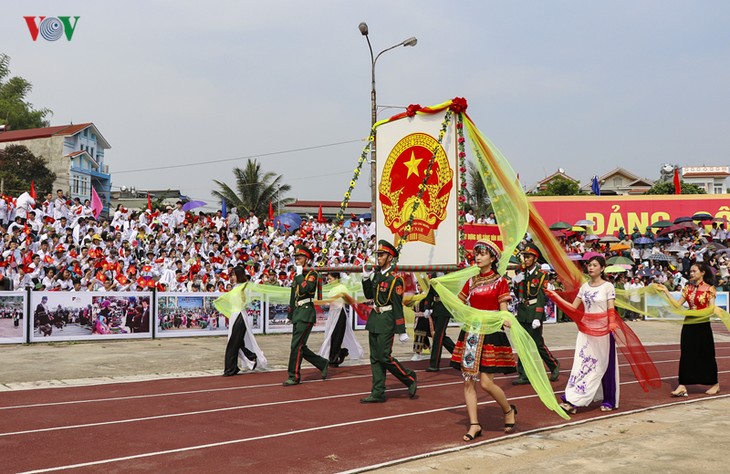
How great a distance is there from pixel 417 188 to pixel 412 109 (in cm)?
127

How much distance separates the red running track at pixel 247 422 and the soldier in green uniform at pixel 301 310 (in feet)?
1.10

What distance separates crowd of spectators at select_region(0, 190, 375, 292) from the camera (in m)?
16.1

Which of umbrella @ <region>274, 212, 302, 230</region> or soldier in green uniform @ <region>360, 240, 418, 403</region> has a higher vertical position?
umbrella @ <region>274, 212, 302, 230</region>

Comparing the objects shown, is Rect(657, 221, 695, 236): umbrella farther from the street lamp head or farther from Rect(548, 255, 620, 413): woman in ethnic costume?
Rect(548, 255, 620, 413): woman in ethnic costume

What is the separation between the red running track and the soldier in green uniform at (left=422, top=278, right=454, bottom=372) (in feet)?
2.43

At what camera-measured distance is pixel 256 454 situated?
6.10 m

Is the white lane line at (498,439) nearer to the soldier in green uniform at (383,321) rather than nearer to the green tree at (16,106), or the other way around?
the soldier in green uniform at (383,321)


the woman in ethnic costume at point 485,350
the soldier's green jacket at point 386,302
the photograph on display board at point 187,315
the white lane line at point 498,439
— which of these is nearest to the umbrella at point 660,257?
the photograph on display board at point 187,315

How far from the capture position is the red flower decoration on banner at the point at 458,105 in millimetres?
10844

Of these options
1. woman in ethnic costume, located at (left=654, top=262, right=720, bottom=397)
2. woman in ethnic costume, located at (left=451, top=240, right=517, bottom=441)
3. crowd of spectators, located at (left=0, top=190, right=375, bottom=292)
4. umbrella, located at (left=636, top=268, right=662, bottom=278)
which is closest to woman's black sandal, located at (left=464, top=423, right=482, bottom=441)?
woman in ethnic costume, located at (left=451, top=240, right=517, bottom=441)

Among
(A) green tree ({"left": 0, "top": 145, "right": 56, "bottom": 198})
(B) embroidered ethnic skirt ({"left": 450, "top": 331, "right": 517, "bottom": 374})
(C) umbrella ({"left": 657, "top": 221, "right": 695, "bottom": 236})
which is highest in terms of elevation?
(A) green tree ({"left": 0, "top": 145, "right": 56, "bottom": 198})

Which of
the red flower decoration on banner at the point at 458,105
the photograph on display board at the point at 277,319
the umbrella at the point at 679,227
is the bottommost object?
the photograph on display board at the point at 277,319

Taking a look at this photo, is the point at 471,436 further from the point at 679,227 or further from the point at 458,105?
the point at 679,227

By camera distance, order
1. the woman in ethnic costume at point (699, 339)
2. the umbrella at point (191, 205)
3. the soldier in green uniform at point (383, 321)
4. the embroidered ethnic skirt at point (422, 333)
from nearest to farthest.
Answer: the soldier in green uniform at point (383, 321) < the woman in ethnic costume at point (699, 339) < the embroidered ethnic skirt at point (422, 333) < the umbrella at point (191, 205)
